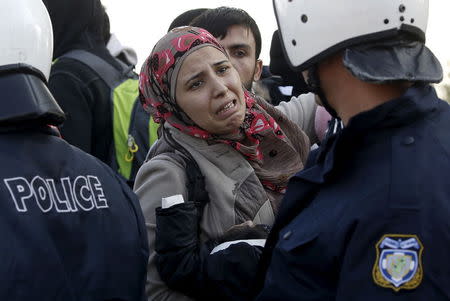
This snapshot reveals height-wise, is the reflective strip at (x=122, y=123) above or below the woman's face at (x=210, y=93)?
below

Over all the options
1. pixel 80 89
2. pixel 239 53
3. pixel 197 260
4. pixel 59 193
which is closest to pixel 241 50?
pixel 239 53

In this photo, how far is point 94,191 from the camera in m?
2.37

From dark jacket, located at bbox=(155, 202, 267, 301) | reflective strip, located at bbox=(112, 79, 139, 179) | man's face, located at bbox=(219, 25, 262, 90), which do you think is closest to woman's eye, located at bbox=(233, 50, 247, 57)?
man's face, located at bbox=(219, 25, 262, 90)

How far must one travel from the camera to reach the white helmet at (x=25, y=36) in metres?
2.25

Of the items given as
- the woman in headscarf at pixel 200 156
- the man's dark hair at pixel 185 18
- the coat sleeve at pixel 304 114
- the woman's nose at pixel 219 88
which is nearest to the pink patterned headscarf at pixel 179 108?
the woman in headscarf at pixel 200 156

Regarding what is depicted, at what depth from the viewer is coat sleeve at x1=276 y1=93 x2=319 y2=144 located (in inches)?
145

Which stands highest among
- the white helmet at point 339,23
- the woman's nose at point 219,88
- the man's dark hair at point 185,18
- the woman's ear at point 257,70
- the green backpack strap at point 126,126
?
the white helmet at point 339,23

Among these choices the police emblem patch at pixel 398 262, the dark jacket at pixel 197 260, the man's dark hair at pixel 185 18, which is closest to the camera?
the police emblem patch at pixel 398 262

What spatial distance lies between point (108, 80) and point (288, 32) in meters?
1.85

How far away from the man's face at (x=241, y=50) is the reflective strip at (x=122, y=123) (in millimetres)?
509

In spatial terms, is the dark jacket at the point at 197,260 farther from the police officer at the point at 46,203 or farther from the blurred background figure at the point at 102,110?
the blurred background figure at the point at 102,110

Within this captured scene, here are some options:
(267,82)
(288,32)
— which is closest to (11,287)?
(288,32)

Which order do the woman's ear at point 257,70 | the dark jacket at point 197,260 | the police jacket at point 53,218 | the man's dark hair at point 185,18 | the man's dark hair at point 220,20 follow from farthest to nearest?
the man's dark hair at point 185,18 → the woman's ear at point 257,70 → the man's dark hair at point 220,20 → the dark jacket at point 197,260 → the police jacket at point 53,218

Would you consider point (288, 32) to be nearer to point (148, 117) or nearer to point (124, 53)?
point (148, 117)
